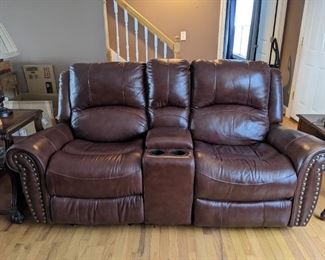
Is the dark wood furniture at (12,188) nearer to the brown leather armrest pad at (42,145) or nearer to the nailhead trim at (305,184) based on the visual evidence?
the brown leather armrest pad at (42,145)

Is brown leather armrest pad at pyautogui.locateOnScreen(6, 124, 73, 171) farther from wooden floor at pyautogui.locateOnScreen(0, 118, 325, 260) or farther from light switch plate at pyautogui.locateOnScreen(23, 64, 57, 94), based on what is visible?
light switch plate at pyautogui.locateOnScreen(23, 64, 57, 94)

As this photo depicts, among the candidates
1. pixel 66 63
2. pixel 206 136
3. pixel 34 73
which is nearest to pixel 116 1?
pixel 66 63

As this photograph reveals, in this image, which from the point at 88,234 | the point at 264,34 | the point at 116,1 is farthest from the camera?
the point at 264,34

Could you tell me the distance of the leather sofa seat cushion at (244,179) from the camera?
1623 millimetres

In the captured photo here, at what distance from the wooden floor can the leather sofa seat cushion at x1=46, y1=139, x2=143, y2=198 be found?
0.29 metres

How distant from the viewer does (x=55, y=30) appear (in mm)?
3084

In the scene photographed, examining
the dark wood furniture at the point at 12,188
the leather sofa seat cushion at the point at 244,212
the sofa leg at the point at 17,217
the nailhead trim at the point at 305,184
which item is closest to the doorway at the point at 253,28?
the nailhead trim at the point at 305,184

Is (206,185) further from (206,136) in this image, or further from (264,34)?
(264,34)

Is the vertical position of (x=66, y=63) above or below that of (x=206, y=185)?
above

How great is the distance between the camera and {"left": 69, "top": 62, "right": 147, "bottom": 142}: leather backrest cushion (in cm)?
212

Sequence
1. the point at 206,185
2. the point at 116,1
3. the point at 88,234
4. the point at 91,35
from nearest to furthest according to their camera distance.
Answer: the point at 206,185 → the point at 88,234 → the point at 91,35 → the point at 116,1

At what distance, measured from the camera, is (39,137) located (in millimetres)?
1797

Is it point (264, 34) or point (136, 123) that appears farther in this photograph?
point (264, 34)

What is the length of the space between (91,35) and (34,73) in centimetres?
79
